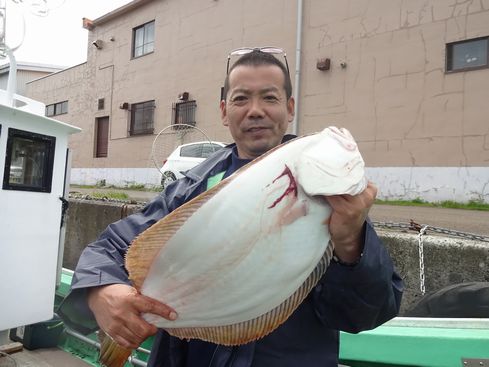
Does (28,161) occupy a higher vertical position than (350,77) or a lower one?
lower

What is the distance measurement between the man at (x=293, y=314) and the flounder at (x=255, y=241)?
67 mm

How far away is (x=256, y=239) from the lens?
129 cm

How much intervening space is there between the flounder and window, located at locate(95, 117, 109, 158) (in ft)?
62.7

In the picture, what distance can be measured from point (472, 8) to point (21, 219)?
938 centimetres

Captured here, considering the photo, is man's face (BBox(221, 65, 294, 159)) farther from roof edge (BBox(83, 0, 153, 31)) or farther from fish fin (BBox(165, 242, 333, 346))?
roof edge (BBox(83, 0, 153, 31))

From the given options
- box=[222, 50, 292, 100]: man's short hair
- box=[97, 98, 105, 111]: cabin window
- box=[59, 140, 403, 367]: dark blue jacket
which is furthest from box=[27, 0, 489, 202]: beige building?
box=[59, 140, 403, 367]: dark blue jacket

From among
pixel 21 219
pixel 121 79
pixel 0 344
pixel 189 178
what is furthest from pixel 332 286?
pixel 121 79

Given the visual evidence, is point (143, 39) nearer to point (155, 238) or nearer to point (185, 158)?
point (185, 158)

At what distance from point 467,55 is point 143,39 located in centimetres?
1286

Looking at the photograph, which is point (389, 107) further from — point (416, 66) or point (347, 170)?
point (347, 170)

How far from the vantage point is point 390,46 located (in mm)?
10336

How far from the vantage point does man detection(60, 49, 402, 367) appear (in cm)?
133

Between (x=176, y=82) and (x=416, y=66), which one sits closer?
(x=416, y=66)

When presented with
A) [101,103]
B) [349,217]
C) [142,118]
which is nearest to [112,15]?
[101,103]
